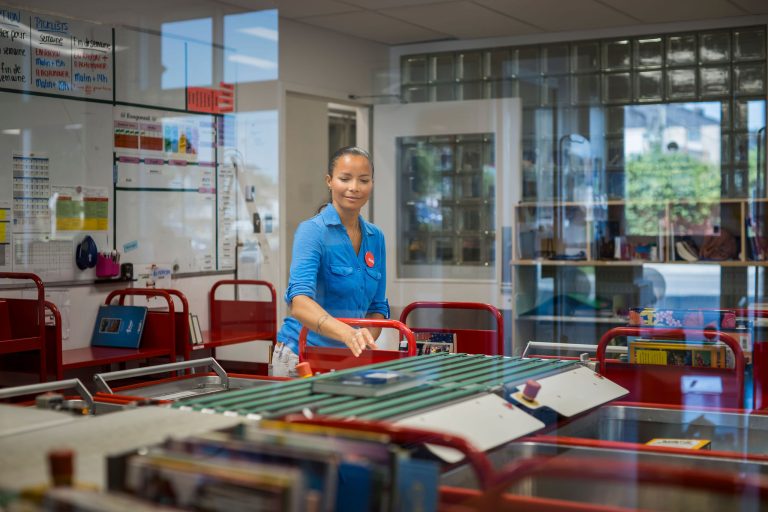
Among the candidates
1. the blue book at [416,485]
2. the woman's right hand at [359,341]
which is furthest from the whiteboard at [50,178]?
the blue book at [416,485]

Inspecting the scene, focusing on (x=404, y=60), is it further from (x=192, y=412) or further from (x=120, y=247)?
(x=192, y=412)

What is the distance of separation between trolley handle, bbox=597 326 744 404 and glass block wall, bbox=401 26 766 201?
8.49 feet

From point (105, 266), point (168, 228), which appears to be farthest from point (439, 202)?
point (105, 266)

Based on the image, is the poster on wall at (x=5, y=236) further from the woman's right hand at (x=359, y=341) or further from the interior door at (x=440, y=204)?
the woman's right hand at (x=359, y=341)

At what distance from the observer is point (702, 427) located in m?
2.09

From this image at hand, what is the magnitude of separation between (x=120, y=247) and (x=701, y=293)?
10.3 ft

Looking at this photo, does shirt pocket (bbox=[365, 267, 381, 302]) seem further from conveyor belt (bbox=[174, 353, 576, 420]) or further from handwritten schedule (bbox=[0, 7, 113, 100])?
handwritten schedule (bbox=[0, 7, 113, 100])

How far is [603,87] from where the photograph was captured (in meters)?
5.59

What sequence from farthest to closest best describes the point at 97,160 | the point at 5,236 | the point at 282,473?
1. the point at 97,160
2. the point at 5,236
3. the point at 282,473

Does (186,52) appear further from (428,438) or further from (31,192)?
(428,438)

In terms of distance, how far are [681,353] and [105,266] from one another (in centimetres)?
283

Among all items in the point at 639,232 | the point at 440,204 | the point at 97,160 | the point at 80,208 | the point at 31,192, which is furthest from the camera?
the point at 639,232

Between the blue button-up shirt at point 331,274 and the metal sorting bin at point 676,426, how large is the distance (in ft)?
2.65

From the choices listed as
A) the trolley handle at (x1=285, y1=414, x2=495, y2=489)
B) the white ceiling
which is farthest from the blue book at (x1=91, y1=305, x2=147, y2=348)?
the trolley handle at (x1=285, y1=414, x2=495, y2=489)
